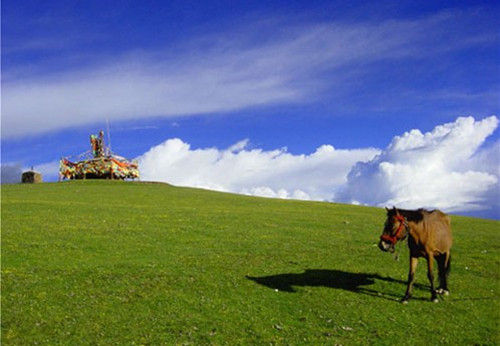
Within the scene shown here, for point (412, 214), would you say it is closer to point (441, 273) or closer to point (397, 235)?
point (397, 235)

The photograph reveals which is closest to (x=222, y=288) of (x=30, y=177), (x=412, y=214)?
(x=412, y=214)

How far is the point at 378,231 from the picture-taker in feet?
125

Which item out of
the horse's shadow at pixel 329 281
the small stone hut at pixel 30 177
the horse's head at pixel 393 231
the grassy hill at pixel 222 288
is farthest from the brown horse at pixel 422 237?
the small stone hut at pixel 30 177

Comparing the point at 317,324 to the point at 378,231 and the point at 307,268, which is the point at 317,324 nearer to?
the point at 307,268

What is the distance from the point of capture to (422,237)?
671 inches

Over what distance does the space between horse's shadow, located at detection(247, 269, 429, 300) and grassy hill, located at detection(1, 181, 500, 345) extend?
0.19 feet

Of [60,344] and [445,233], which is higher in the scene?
[445,233]

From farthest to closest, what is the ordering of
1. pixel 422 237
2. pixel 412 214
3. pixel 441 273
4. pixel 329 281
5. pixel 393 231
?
pixel 329 281 < pixel 441 273 < pixel 412 214 < pixel 422 237 < pixel 393 231

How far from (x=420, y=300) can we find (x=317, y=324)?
564cm

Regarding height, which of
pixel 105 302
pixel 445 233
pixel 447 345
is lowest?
pixel 447 345

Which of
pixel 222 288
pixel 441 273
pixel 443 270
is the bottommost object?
pixel 222 288

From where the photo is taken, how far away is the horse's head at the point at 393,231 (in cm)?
1620

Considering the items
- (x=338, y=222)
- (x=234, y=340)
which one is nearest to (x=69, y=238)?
(x=234, y=340)

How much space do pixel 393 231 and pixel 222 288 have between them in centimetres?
786
